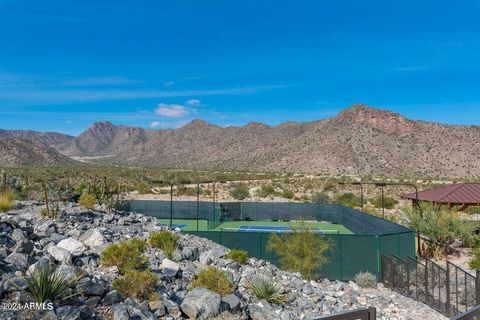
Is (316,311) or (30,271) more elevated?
(30,271)

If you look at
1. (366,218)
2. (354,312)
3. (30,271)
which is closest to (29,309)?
(30,271)

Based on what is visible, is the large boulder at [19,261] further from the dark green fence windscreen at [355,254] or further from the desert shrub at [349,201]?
the desert shrub at [349,201]

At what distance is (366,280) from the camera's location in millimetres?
16844

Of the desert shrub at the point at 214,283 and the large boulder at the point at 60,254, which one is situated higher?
the large boulder at the point at 60,254

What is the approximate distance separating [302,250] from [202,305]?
300 inches

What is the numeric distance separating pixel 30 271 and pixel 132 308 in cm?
219

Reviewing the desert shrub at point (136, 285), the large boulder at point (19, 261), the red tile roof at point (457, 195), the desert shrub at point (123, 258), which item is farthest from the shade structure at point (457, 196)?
the large boulder at point (19, 261)

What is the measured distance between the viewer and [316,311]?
13016mm

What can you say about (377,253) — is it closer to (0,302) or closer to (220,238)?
(220,238)

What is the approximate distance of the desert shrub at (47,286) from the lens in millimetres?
8328

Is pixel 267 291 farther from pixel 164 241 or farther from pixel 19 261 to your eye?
pixel 19 261

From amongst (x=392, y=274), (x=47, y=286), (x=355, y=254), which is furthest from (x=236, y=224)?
(x=47, y=286)

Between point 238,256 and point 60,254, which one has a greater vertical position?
point 60,254

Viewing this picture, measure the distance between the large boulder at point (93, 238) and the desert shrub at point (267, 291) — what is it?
5736 mm
